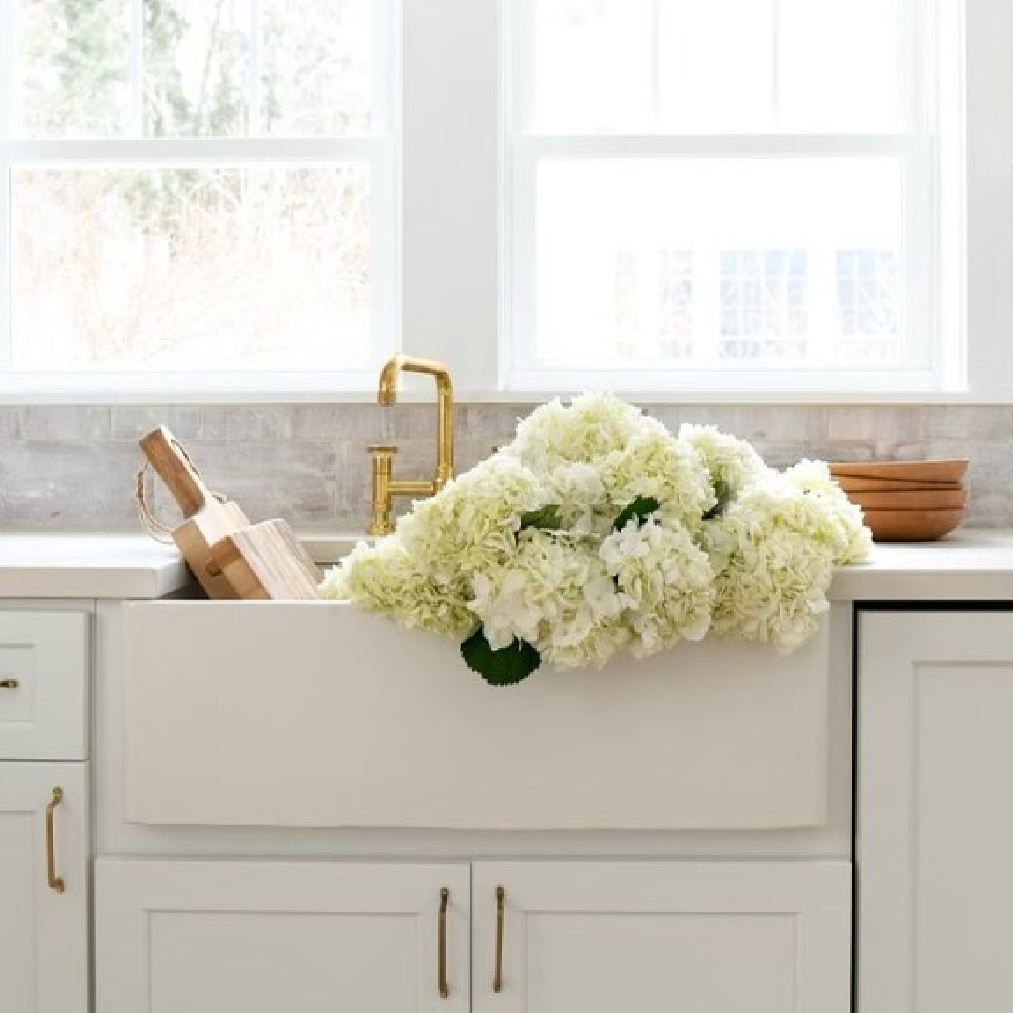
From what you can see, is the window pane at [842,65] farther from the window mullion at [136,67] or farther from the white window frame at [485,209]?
the window mullion at [136,67]

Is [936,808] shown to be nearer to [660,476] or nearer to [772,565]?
[772,565]

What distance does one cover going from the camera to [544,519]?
6.48 ft

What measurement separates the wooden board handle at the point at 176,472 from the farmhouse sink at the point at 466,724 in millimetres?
299

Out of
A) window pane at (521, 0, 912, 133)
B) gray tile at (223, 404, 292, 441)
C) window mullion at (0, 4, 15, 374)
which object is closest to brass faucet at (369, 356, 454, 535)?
gray tile at (223, 404, 292, 441)

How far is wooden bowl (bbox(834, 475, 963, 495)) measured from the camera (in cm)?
259

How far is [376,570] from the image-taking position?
203 centimetres

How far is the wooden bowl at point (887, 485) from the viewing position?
8.51ft

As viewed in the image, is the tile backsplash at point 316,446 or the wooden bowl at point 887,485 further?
the tile backsplash at point 316,446

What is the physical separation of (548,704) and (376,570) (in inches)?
11.7

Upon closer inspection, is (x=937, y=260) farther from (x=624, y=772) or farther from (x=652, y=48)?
(x=624, y=772)

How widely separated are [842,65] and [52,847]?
2043mm

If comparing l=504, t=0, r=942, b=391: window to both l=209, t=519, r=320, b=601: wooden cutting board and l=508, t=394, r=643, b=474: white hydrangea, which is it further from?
l=508, t=394, r=643, b=474: white hydrangea

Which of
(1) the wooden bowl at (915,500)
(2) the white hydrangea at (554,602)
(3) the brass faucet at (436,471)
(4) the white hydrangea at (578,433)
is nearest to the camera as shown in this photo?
(2) the white hydrangea at (554,602)

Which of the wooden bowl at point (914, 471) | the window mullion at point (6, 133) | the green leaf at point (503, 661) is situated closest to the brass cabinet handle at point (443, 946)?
the green leaf at point (503, 661)
